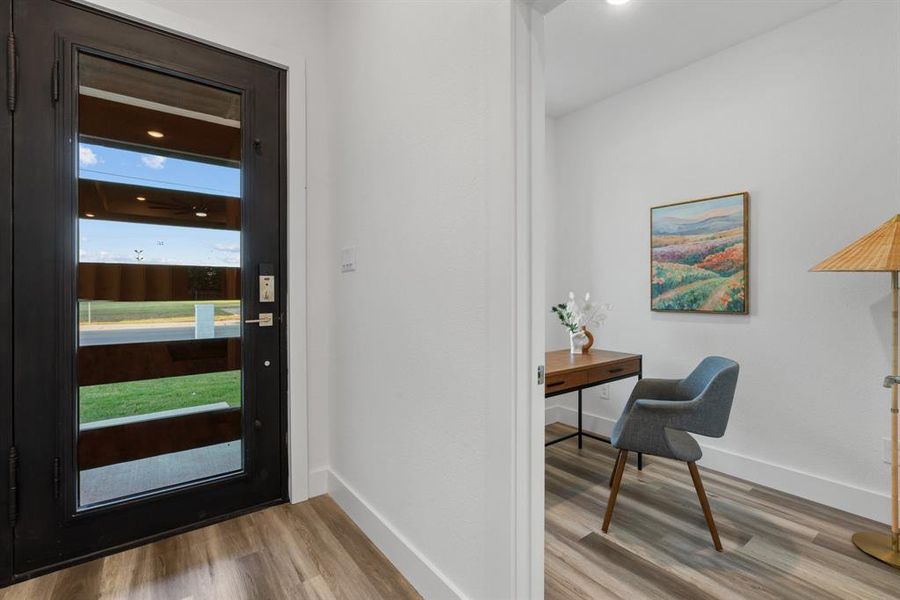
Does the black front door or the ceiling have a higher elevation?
the ceiling

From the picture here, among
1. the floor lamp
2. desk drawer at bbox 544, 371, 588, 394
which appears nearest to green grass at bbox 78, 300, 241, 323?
desk drawer at bbox 544, 371, 588, 394

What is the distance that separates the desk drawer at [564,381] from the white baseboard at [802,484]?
1.12 meters

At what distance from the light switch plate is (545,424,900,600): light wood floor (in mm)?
1633

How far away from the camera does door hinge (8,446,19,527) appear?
1.66 meters

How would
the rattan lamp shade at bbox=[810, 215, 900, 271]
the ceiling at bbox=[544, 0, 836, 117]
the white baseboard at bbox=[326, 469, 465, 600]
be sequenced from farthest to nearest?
the ceiling at bbox=[544, 0, 836, 117] < the rattan lamp shade at bbox=[810, 215, 900, 271] < the white baseboard at bbox=[326, 469, 465, 600]

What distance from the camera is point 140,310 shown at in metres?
1.90

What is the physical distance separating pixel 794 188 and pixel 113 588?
3822 millimetres

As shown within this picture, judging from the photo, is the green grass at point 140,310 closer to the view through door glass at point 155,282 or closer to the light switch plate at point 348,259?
the view through door glass at point 155,282

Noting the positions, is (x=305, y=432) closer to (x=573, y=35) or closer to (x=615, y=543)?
(x=615, y=543)

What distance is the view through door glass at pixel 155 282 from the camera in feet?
5.97

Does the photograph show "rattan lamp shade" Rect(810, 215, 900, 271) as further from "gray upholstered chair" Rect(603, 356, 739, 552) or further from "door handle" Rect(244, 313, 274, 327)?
"door handle" Rect(244, 313, 274, 327)

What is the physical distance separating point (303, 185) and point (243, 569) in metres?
1.82

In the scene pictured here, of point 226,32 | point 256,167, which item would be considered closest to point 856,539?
point 256,167

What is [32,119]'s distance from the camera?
1.69m
